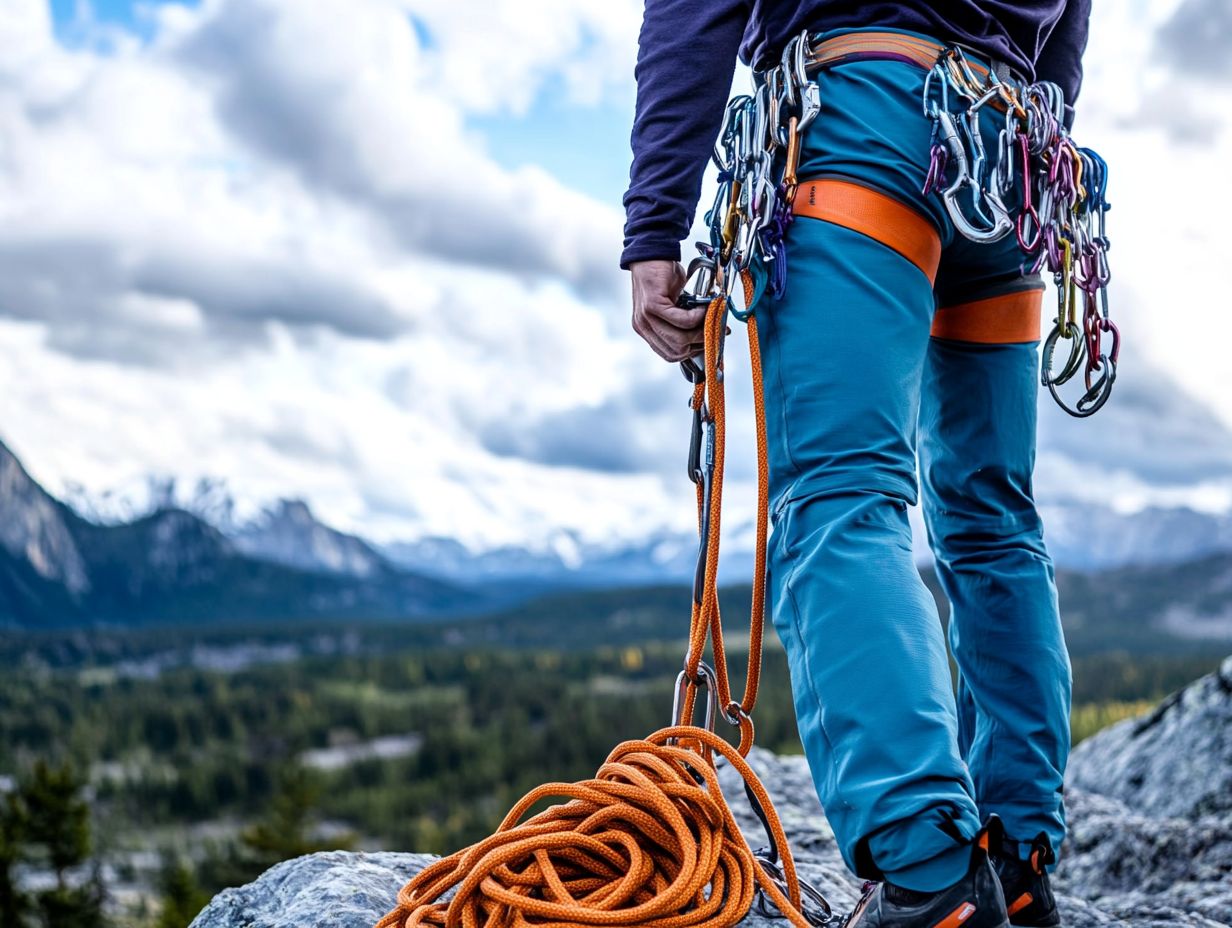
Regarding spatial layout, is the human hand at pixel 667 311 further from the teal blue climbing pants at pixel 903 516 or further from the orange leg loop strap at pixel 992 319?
the orange leg loop strap at pixel 992 319

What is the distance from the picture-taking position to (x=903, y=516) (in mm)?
2328

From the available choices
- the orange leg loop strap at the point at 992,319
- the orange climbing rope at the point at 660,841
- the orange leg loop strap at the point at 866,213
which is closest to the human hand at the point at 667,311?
the orange climbing rope at the point at 660,841

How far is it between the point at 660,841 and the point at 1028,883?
106 centimetres

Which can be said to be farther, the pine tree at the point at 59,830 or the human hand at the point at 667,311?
the pine tree at the point at 59,830

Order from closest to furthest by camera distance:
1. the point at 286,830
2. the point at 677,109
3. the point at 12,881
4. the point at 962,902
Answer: the point at 962,902 < the point at 677,109 < the point at 12,881 < the point at 286,830

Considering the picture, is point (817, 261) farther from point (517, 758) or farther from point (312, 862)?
point (517, 758)

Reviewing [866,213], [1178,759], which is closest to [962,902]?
[866,213]

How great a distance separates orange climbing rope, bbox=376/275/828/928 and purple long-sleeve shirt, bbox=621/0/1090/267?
297mm

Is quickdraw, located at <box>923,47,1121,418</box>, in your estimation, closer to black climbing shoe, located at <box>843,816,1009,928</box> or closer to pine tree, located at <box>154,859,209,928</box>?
black climbing shoe, located at <box>843,816,1009,928</box>

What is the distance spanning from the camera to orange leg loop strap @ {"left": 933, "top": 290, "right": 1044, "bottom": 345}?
2.76 meters

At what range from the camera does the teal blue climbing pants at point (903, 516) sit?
206 centimetres

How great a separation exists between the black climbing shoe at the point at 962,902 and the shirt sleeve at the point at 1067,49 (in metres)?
2.17

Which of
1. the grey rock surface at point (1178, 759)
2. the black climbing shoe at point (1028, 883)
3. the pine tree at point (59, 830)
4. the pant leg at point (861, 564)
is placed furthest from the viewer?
the pine tree at point (59, 830)

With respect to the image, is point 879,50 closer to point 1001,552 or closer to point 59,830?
point 1001,552
